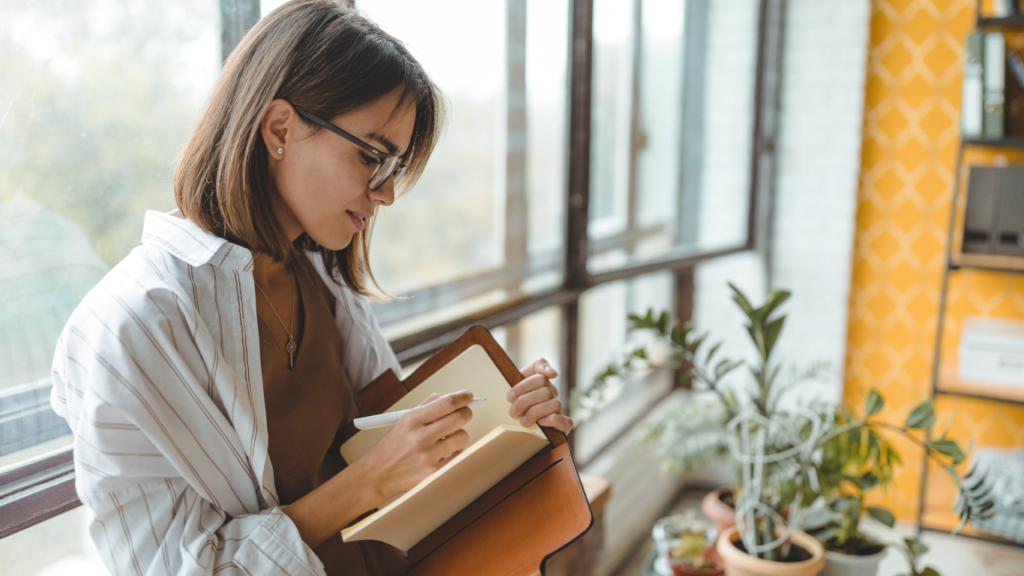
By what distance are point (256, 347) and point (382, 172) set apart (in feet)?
0.88

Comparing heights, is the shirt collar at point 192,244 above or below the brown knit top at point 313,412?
above

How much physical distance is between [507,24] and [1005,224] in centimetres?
201

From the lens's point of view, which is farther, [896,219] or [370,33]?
[896,219]

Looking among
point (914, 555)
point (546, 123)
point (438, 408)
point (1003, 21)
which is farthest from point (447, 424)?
point (1003, 21)

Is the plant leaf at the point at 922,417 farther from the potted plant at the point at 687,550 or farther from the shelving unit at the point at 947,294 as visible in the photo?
the shelving unit at the point at 947,294

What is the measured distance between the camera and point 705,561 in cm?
198

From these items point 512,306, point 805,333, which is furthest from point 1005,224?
point 512,306

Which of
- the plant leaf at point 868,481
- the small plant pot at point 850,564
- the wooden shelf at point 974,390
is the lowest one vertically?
the small plant pot at point 850,564

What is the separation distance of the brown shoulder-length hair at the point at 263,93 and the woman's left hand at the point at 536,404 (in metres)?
0.37

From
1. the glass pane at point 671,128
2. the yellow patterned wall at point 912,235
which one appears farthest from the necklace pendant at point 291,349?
the yellow patterned wall at point 912,235

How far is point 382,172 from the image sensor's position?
926 mm

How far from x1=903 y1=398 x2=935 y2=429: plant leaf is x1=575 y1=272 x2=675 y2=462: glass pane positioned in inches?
31.9

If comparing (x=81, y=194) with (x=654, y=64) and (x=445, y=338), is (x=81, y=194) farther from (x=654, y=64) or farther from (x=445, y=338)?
(x=654, y=64)

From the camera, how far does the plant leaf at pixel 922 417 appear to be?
166cm
